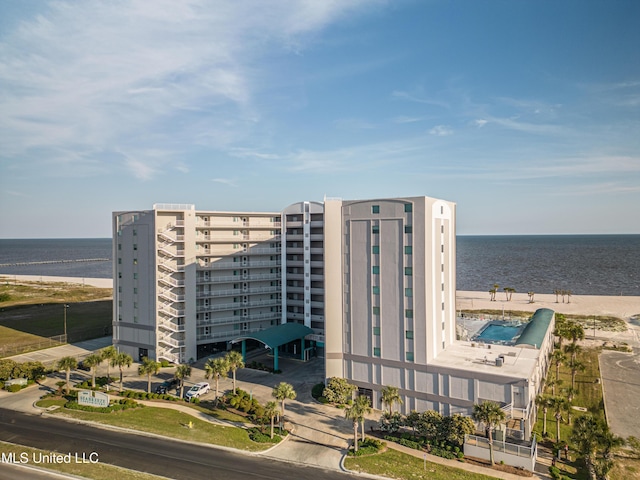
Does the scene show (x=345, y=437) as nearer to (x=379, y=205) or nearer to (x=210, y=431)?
(x=210, y=431)

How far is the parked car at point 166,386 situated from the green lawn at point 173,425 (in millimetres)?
4803

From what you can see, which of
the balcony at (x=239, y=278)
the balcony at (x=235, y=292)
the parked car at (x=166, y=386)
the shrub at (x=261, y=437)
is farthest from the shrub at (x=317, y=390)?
the balcony at (x=239, y=278)

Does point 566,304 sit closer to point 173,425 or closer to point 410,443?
point 410,443

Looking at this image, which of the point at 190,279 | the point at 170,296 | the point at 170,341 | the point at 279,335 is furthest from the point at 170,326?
the point at 279,335

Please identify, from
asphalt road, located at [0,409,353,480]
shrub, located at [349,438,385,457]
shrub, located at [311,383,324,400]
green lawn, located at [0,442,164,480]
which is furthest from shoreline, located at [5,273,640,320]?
green lawn, located at [0,442,164,480]

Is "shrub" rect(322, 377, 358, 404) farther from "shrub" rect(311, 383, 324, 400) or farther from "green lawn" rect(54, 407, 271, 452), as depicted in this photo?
"green lawn" rect(54, 407, 271, 452)

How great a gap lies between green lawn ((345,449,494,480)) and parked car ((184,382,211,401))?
2218 cm

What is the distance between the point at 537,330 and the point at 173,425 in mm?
52044

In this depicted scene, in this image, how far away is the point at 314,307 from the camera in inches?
2849

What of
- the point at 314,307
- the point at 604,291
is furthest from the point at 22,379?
the point at 604,291

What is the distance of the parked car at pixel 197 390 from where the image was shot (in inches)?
2013

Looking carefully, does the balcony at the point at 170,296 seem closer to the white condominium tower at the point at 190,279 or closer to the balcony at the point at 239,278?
the white condominium tower at the point at 190,279

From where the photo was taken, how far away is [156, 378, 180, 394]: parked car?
53.0m

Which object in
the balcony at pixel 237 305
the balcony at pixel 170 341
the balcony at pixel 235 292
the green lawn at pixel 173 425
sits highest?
the balcony at pixel 235 292
